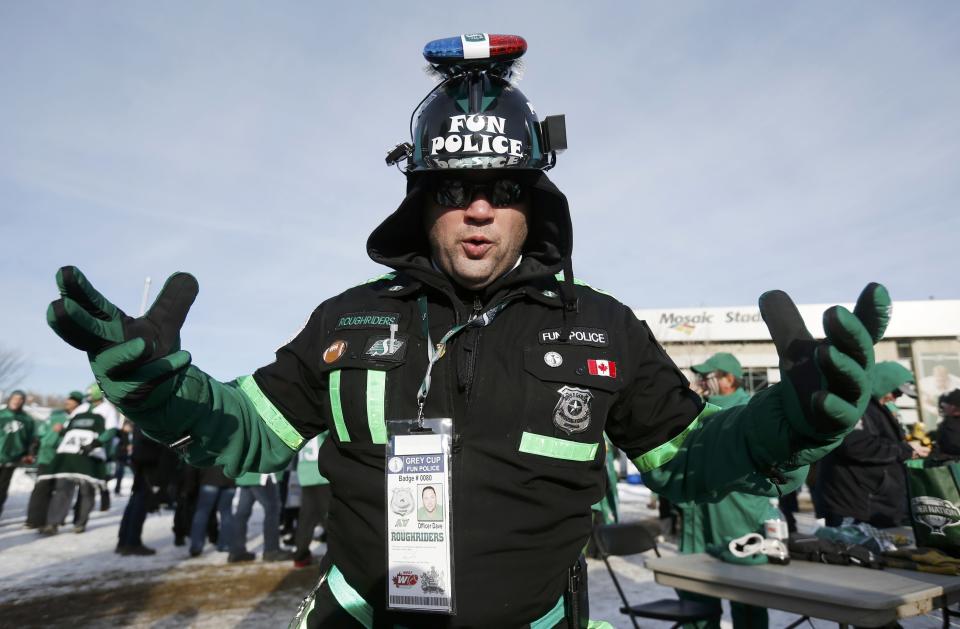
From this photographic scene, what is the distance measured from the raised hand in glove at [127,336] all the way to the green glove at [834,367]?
163cm

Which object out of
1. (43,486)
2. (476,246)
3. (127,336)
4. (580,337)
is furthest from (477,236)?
(43,486)

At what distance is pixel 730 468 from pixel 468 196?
1276 millimetres

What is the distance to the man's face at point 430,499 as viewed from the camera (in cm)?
166

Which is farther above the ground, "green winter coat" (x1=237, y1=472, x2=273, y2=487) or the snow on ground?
"green winter coat" (x1=237, y1=472, x2=273, y2=487)

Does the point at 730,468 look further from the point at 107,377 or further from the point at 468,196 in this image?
the point at 107,377

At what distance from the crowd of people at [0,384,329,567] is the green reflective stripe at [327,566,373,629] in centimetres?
585

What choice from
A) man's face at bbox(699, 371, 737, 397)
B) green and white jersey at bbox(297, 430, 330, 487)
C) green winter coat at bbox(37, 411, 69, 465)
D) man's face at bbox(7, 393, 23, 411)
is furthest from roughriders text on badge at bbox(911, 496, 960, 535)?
man's face at bbox(7, 393, 23, 411)

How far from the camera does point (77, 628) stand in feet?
16.7

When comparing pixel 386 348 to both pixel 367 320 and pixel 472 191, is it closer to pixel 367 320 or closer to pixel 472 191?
pixel 367 320

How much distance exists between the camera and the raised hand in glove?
136 centimetres

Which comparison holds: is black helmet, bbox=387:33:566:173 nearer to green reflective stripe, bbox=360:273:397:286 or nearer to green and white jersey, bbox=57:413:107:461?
green reflective stripe, bbox=360:273:397:286

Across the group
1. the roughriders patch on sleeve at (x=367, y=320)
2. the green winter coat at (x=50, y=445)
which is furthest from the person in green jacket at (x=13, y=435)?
the roughriders patch on sleeve at (x=367, y=320)

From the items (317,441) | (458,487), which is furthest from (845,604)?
(317,441)

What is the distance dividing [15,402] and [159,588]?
6.18 m
